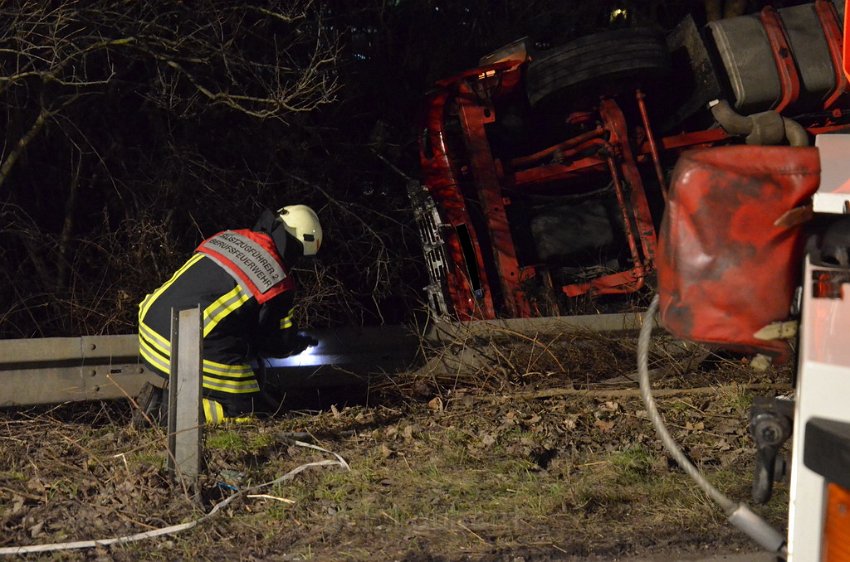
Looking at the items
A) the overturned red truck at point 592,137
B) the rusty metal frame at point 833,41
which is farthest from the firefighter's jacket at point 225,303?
the rusty metal frame at point 833,41

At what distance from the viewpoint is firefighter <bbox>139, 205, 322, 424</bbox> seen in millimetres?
4984

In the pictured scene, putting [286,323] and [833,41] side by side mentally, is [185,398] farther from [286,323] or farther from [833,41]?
[833,41]

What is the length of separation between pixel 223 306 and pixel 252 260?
0.28 meters

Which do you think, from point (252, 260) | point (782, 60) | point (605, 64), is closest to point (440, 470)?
point (252, 260)

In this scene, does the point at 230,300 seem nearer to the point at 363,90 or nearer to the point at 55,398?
the point at 55,398

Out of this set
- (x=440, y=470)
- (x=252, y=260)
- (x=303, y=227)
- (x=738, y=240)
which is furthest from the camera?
(x=303, y=227)

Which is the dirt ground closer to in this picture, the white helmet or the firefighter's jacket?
the firefighter's jacket

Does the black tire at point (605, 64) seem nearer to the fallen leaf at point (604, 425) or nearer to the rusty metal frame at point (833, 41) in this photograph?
the rusty metal frame at point (833, 41)

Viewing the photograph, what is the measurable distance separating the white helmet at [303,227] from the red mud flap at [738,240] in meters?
3.52

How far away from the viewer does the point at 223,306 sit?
500 cm

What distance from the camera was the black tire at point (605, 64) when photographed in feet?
20.5

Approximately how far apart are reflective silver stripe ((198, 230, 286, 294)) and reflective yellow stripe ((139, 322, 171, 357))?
514 millimetres

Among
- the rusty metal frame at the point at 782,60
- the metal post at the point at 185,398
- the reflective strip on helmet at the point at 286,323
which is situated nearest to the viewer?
the metal post at the point at 185,398

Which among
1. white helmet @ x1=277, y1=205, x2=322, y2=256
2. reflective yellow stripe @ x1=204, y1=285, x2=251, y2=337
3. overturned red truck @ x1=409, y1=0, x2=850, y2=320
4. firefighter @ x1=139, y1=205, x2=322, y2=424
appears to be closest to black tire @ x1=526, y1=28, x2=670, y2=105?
overturned red truck @ x1=409, y1=0, x2=850, y2=320
